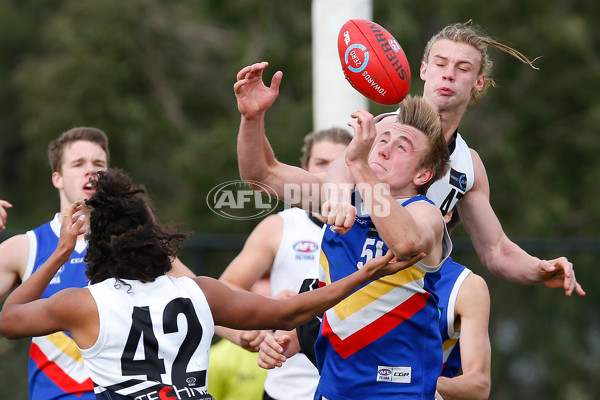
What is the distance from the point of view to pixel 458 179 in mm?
4430

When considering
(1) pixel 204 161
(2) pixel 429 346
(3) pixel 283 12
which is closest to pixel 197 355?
(2) pixel 429 346

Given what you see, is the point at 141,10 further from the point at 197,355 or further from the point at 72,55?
the point at 197,355

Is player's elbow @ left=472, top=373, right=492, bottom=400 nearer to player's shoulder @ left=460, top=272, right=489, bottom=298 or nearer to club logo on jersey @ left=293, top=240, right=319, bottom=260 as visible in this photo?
player's shoulder @ left=460, top=272, right=489, bottom=298

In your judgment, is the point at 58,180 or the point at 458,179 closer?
the point at 458,179

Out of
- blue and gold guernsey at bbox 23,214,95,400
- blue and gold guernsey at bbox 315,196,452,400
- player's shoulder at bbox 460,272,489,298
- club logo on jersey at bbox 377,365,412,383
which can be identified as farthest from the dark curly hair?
player's shoulder at bbox 460,272,489,298

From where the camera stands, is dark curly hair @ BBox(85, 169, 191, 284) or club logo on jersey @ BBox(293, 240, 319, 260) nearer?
dark curly hair @ BBox(85, 169, 191, 284)

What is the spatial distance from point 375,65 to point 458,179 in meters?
0.71

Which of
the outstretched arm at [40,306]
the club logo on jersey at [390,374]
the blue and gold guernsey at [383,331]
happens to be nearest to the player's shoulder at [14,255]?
the outstretched arm at [40,306]

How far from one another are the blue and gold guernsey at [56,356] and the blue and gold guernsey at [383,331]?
159 centimetres

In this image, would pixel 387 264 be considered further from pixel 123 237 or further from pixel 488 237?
pixel 488 237

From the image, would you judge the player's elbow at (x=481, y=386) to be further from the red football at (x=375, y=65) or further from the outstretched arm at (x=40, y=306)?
the outstretched arm at (x=40, y=306)

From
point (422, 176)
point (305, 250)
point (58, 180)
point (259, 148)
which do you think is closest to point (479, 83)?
point (422, 176)

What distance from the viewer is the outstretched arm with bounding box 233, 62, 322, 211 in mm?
3840

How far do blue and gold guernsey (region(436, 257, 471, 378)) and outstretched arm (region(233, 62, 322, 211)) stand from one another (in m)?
0.85
